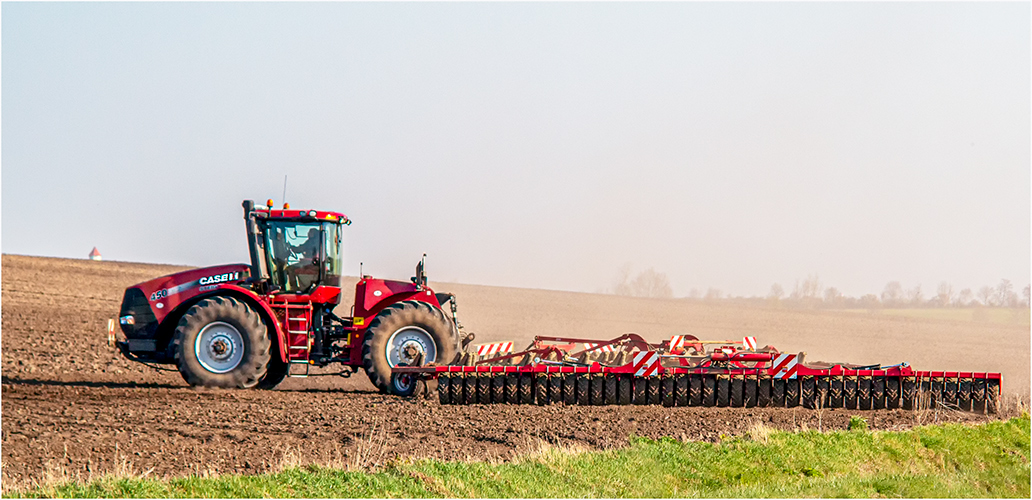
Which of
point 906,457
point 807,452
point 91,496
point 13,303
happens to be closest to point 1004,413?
point 906,457

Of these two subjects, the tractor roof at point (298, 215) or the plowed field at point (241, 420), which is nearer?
the plowed field at point (241, 420)

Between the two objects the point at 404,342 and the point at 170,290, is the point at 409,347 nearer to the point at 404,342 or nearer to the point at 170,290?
the point at 404,342

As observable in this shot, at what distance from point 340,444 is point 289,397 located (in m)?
3.81

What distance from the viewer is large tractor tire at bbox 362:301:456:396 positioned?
44.8 feet

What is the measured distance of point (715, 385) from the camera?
521 inches

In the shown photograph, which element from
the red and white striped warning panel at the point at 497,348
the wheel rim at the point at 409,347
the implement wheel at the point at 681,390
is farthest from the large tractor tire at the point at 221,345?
the implement wheel at the point at 681,390

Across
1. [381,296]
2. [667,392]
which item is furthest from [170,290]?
[667,392]

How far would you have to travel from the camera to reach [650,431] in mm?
10836

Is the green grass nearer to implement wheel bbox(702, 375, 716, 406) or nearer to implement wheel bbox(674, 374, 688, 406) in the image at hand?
implement wheel bbox(702, 375, 716, 406)

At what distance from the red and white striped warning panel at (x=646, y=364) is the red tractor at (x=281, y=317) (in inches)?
109

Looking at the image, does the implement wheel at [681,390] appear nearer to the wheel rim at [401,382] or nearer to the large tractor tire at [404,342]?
the large tractor tire at [404,342]

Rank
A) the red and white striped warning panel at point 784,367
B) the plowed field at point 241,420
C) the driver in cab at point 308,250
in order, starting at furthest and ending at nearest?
the driver in cab at point 308,250
the red and white striped warning panel at point 784,367
the plowed field at point 241,420

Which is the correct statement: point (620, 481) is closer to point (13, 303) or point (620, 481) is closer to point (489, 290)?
point (13, 303)

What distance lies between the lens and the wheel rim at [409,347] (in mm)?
13836
